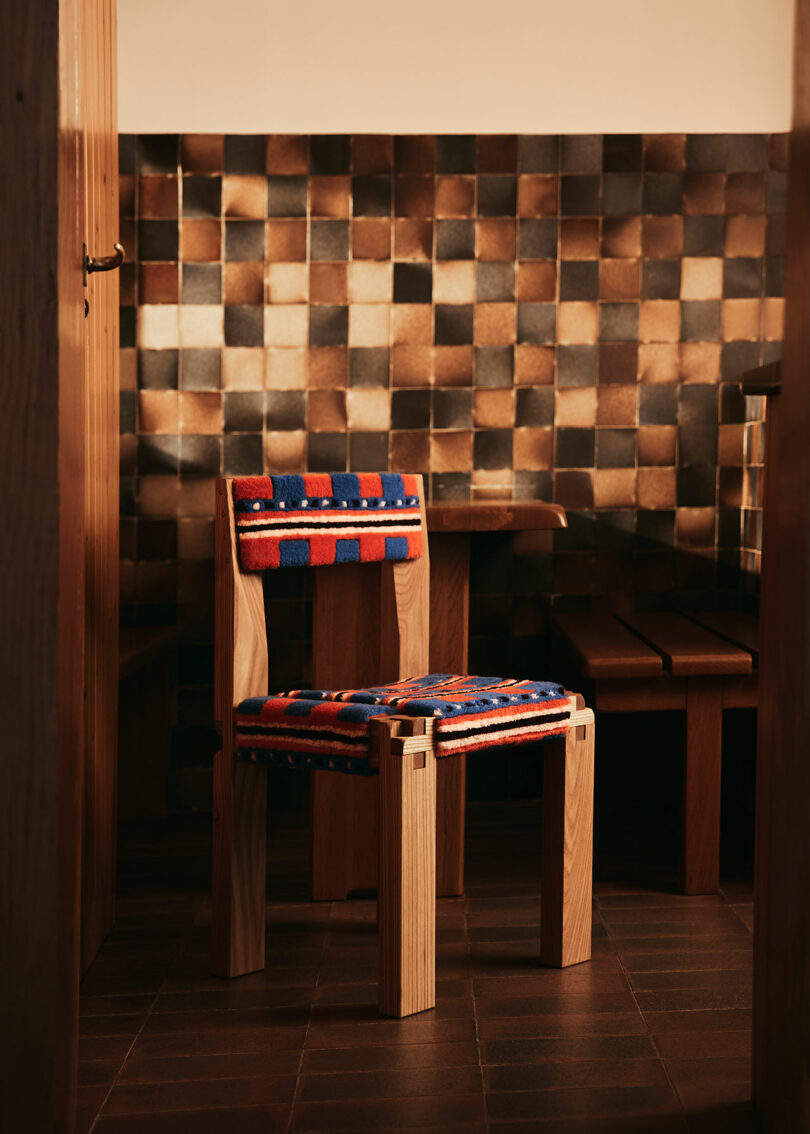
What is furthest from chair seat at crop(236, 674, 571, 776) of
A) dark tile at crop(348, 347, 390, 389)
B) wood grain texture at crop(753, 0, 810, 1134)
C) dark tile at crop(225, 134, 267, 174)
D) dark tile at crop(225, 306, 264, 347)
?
dark tile at crop(225, 134, 267, 174)

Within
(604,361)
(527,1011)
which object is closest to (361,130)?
(604,361)

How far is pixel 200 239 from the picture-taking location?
360 centimetres

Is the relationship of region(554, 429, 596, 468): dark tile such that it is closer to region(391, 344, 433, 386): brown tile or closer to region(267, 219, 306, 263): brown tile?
region(391, 344, 433, 386): brown tile

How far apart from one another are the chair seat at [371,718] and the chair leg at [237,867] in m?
0.06

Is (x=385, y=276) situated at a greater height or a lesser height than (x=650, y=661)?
greater

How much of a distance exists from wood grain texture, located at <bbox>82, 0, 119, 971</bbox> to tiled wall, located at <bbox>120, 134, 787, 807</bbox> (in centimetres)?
95

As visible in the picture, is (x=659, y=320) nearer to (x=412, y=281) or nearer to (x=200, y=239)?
(x=412, y=281)

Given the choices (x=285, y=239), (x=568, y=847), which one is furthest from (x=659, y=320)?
(x=568, y=847)

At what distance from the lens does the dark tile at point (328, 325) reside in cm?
362

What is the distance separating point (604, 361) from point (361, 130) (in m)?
0.98

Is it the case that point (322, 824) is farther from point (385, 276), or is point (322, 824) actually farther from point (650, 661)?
point (385, 276)

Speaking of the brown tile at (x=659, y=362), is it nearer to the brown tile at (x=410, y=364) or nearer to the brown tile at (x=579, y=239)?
the brown tile at (x=579, y=239)

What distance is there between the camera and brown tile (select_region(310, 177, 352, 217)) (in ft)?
11.8

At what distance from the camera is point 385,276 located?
363 centimetres
